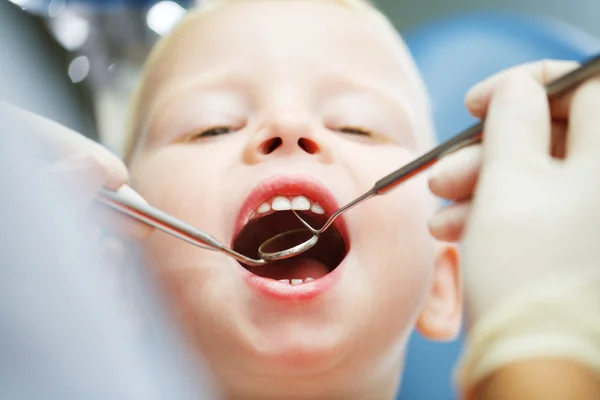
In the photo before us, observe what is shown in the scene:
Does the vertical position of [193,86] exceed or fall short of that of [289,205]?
it exceeds it

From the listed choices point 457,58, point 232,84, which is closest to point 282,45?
point 232,84

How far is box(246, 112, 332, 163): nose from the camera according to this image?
0.49 meters

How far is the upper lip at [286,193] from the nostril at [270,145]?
0.03m

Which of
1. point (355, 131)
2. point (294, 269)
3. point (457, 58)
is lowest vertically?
point (294, 269)

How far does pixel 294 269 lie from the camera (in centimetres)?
55

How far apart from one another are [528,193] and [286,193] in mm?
200

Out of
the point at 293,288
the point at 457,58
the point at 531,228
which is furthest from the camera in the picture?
the point at 457,58

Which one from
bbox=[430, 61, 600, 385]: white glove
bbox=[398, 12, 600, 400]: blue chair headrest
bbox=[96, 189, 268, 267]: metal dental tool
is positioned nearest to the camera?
bbox=[430, 61, 600, 385]: white glove

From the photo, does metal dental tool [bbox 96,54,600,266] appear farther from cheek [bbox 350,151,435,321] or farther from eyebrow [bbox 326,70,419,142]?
eyebrow [bbox 326,70,419,142]

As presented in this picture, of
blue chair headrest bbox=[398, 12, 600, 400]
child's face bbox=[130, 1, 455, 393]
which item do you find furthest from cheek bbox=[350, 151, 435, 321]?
blue chair headrest bbox=[398, 12, 600, 400]

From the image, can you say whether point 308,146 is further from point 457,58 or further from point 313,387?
point 457,58

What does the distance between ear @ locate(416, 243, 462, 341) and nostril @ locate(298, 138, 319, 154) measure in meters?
0.21

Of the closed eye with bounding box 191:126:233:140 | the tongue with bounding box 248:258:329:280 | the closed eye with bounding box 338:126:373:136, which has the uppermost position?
the closed eye with bounding box 191:126:233:140

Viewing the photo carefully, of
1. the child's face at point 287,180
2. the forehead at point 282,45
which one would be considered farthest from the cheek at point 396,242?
the forehead at point 282,45
